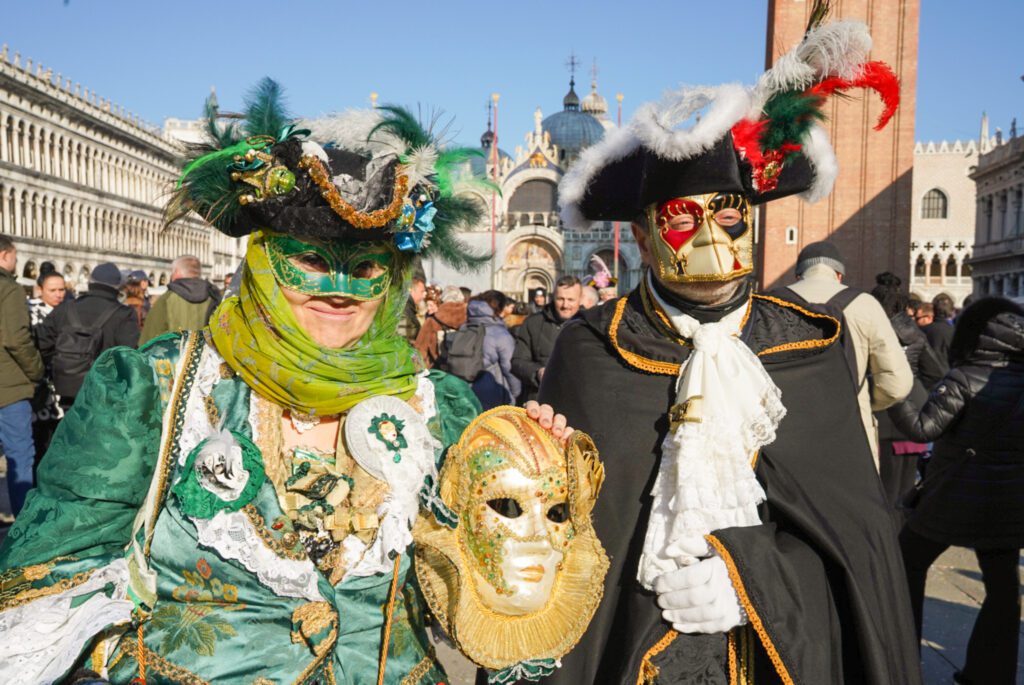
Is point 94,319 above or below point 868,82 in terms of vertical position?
below

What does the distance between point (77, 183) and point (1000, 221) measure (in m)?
50.0

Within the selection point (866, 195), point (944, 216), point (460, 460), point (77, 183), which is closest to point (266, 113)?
point (460, 460)

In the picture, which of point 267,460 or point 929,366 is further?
point 929,366

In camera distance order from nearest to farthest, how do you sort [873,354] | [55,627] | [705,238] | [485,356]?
[55,627]
[705,238]
[873,354]
[485,356]

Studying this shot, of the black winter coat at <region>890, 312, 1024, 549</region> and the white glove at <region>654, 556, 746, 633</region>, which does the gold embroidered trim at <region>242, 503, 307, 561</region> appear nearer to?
the white glove at <region>654, 556, 746, 633</region>

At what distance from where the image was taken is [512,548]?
176cm

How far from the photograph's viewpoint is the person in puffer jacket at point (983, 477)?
3.99m

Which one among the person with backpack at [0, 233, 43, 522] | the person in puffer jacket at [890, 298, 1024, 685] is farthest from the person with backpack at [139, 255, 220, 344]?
the person in puffer jacket at [890, 298, 1024, 685]

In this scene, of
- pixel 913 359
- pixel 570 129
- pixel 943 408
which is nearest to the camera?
pixel 943 408

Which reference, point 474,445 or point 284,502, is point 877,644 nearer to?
point 474,445

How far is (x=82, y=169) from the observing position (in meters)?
42.7

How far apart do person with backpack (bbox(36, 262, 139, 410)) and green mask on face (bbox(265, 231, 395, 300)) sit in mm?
5207

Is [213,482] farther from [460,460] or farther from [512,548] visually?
[512,548]

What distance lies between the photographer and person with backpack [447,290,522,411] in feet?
24.4
